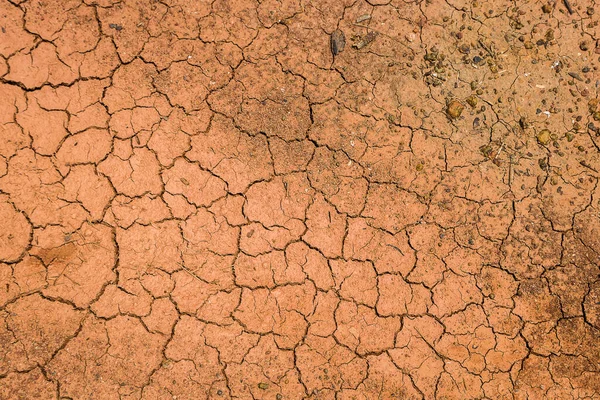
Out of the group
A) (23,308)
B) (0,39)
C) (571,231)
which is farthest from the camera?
(571,231)

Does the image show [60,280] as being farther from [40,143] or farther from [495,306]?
[495,306]

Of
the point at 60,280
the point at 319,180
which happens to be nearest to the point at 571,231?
the point at 319,180

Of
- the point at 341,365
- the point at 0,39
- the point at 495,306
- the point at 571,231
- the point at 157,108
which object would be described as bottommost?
the point at 341,365

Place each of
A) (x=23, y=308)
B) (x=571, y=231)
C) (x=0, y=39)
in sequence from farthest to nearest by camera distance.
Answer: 1. (x=571, y=231)
2. (x=0, y=39)
3. (x=23, y=308)

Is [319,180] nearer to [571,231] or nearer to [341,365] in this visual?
[341,365]

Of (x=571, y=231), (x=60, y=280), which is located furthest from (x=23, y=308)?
(x=571, y=231)

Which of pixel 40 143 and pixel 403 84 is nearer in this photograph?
pixel 40 143

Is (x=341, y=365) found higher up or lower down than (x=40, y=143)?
lower down
